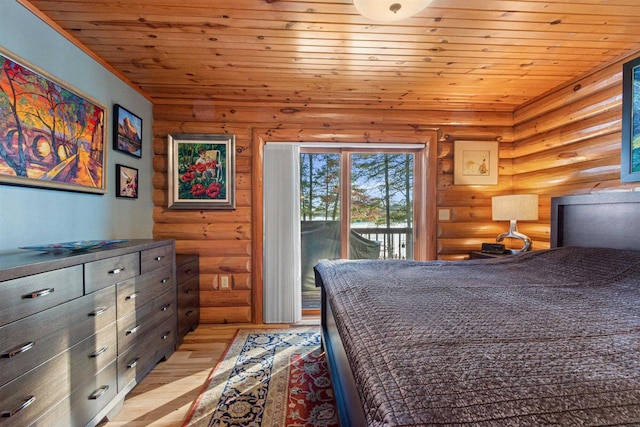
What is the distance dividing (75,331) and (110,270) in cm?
34

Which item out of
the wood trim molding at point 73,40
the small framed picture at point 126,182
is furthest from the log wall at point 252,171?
the wood trim molding at point 73,40

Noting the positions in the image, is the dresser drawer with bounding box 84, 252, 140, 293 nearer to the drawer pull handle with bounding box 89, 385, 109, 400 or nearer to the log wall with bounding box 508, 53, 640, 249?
the drawer pull handle with bounding box 89, 385, 109, 400

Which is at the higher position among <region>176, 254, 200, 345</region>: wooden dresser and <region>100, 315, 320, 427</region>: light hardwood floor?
<region>176, 254, 200, 345</region>: wooden dresser

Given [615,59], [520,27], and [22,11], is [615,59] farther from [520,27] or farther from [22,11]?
[22,11]

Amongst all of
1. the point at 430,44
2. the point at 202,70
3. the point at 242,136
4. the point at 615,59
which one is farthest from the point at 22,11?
the point at 615,59

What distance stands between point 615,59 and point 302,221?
9.55 feet

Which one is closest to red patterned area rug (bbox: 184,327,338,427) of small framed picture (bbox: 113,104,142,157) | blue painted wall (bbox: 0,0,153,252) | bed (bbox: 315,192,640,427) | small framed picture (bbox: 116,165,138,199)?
bed (bbox: 315,192,640,427)

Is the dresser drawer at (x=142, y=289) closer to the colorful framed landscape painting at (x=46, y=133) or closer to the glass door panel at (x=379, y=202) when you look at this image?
the colorful framed landscape painting at (x=46, y=133)

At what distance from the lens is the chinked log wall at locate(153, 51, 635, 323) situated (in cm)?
276

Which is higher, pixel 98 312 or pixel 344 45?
pixel 344 45

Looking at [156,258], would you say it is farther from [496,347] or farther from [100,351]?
[496,347]

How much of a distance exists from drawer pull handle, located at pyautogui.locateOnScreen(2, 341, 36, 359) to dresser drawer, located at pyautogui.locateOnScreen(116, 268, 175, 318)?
0.52 m

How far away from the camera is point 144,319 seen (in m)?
1.87

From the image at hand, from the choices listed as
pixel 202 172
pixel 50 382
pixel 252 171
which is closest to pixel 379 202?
pixel 252 171
